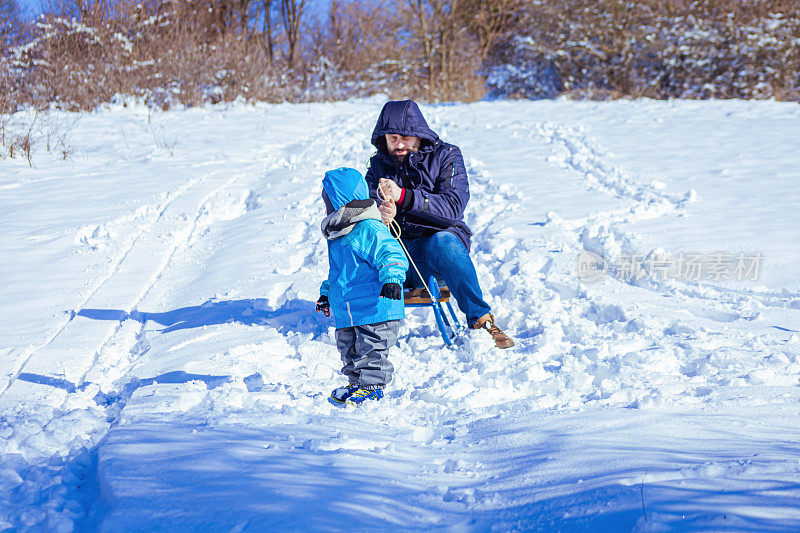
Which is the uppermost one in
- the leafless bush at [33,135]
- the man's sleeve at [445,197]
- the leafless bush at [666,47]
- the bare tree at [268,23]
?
the bare tree at [268,23]

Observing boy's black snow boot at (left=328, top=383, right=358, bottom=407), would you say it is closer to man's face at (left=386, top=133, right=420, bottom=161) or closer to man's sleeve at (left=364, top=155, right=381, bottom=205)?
man's sleeve at (left=364, top=155, right=381, bottom=205)

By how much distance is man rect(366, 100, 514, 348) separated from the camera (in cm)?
342

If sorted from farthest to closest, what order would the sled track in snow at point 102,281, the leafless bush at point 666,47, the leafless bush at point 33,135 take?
the leafless bush at point 666,47, the leafless bush at point 33,135, the sled track in snow at point 102,281

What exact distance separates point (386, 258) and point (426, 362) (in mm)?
754

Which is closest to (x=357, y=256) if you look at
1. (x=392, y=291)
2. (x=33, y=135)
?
(x=392, y=291)

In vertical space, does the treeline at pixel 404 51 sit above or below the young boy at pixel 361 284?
above

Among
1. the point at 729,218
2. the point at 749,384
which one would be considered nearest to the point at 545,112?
the point at 729,218

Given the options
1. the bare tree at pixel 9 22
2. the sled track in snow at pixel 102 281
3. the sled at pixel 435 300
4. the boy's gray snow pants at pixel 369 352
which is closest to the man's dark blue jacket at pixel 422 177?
the sled at pixel 435 300

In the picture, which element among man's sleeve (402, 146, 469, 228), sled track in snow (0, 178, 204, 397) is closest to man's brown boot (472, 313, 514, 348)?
man's sleeve (402, 146, 469, 228)

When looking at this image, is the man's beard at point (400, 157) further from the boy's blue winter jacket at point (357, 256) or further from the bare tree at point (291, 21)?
the bare tree at point (291, 21)

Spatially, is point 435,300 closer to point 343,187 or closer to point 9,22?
point 343,187

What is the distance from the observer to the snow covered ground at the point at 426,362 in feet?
5.90

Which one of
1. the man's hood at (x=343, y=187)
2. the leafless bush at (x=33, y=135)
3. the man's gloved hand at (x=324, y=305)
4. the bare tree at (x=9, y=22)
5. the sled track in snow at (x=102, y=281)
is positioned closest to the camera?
the man's hood at (x=343, y=187)

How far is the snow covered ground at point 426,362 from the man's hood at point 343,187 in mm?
941
